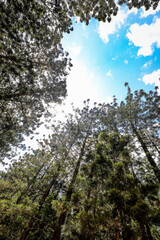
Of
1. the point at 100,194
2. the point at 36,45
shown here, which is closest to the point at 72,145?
the point at 100,194

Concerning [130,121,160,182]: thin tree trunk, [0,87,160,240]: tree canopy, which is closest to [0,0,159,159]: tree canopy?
[0,87,160,240]: tree canopy

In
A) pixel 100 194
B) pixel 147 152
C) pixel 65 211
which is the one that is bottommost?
pixel 65 211

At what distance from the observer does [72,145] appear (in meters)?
12.7

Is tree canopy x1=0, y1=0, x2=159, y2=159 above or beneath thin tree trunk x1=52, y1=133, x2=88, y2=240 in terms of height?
above

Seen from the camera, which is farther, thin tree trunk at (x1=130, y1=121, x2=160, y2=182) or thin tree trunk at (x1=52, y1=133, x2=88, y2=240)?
thin tree trunk at (x1=130, y1=121, x2=160, y2=182)

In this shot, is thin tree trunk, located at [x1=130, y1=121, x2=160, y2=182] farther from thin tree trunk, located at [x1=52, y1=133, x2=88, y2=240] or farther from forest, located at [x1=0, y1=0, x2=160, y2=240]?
thin tree trunk, located at [x1=52, y1=133, x2=88, y2=240]

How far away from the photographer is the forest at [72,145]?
378 cm

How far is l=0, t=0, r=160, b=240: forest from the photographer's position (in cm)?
378

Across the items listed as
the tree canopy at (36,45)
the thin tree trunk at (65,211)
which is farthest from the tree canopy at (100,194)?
the tree canopy at (36,45)

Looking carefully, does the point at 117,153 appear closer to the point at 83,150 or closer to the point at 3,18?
the point at 83,150

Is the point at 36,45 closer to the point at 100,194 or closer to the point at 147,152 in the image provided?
the point at 100,194

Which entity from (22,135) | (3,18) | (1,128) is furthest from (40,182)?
(3,18)

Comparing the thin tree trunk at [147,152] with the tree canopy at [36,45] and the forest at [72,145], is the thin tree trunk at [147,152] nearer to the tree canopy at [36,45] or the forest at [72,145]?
the forest at [72,145]

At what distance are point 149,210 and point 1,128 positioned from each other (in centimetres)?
1241
